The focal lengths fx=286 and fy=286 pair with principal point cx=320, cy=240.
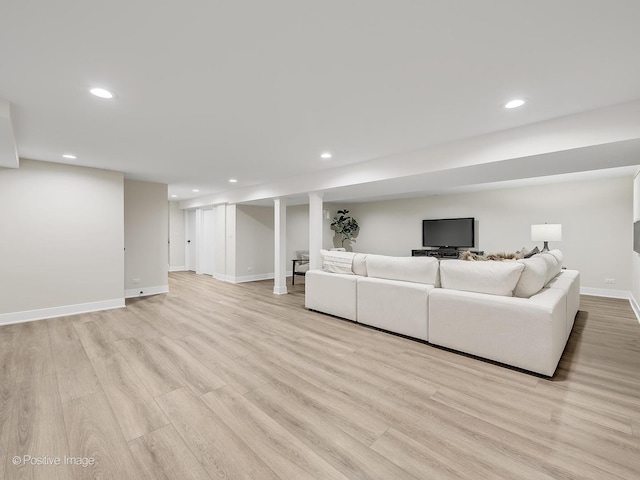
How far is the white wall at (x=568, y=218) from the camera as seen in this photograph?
5.32 m

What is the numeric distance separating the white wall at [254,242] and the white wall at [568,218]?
13.3 feet

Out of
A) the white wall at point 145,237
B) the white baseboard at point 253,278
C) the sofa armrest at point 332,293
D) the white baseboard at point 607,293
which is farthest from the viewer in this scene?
the white baseboard at point 253,278

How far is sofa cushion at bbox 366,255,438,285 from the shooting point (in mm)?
3236

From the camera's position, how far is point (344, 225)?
912 cm

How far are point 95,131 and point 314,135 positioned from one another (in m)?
2.31

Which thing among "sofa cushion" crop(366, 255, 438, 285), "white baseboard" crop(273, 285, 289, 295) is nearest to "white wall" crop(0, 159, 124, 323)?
"white baseboard" crop(273, 285, 289, 295)

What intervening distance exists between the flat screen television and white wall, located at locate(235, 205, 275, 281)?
4.23m

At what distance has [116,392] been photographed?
7.12 feet

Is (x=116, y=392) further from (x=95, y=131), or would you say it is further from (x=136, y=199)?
(x=136, y=199)

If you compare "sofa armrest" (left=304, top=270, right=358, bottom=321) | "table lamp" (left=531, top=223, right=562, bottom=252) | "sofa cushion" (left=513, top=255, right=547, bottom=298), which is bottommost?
"sofa armrest" (left=304, top=270, right=358, bottom=321)

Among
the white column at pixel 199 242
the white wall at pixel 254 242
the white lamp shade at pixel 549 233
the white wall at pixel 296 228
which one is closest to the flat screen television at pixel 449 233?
the white lamp shade at pixel 549 233

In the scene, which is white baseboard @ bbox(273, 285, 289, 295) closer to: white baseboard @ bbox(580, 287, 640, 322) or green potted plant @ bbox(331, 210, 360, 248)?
green potted plant @ bbox(331, 210, 360, 248)

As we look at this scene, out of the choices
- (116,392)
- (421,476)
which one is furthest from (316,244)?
(421,476)

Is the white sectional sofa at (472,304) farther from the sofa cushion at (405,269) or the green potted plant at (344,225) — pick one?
the green potted plant at (344,225)
